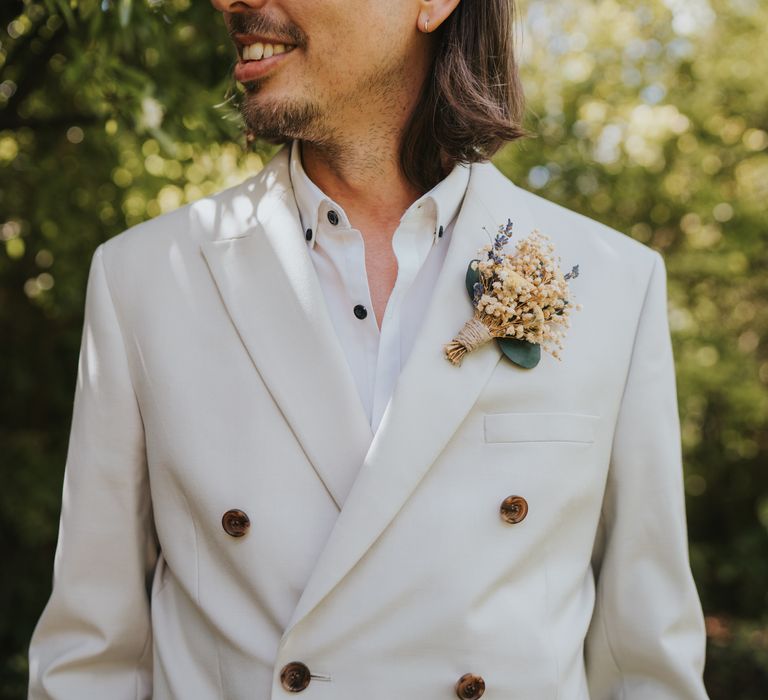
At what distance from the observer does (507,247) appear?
7.36 ft

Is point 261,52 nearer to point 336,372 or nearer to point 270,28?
point 270,28

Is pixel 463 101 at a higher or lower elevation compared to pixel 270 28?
lower

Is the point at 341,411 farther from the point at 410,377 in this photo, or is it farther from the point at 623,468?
the point at 623,468

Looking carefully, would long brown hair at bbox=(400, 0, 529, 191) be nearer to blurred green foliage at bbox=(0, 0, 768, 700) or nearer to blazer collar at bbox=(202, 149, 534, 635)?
blazer collar at bbox=(202, 149, 534, 635)

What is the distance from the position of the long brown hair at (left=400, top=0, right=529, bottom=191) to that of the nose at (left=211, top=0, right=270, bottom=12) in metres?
0.46

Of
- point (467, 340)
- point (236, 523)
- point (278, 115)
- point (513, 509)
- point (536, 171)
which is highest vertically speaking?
point (278, 115)

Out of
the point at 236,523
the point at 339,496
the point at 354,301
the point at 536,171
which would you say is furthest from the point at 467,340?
the point at 536,171

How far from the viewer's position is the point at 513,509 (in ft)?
6.55

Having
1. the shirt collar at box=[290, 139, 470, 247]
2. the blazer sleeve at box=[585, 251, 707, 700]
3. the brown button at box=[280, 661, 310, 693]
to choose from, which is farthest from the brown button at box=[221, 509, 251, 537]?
the blazer sleeve at box=[585, 251, 707, 700]

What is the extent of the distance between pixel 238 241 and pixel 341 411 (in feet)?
1.57

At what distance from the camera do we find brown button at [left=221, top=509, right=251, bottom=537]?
1.95 meters

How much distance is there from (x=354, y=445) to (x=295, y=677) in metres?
0.47

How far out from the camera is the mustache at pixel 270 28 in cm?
211

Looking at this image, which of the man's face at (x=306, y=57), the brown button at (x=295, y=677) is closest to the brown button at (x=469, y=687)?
the brown button at (x=295, y=677)
